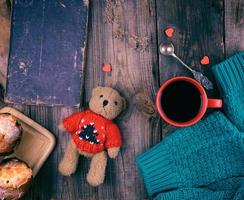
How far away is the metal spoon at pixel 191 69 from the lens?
1.04m

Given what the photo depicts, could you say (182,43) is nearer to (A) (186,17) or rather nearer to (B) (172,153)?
(A) (186,17)

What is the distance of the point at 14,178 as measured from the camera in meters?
0.97

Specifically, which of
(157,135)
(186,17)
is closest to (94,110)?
(157,135)

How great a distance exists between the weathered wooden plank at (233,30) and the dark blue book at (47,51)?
0.32m

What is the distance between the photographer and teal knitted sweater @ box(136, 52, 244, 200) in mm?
1024

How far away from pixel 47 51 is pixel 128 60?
0.18 meters


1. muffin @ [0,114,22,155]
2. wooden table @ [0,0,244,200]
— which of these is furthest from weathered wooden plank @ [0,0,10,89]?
muffin @ [0,114,22,155]

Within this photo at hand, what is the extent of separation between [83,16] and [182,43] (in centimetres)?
23

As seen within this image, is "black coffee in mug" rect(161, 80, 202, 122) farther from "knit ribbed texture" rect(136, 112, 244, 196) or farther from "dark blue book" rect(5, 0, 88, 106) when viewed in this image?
"dark blue book" rect(5, 0, 88, 106)

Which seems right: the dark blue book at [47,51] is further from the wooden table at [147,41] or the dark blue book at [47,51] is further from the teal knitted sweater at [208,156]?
the teal knitted sweater at [208,156]

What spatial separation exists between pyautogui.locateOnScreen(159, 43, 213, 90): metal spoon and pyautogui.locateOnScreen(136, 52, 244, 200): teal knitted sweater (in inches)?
0.9

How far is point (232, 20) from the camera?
1.07m

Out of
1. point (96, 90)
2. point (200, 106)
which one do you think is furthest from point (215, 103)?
point (96, 90)

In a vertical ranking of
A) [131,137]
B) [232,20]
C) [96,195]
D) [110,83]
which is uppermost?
[232,20]
